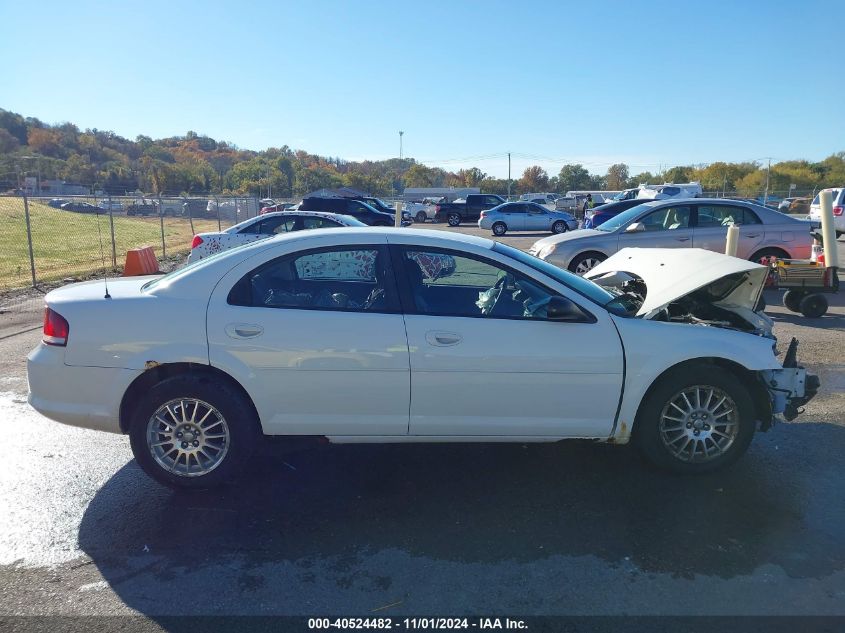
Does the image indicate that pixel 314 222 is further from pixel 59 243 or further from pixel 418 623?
pixel 59 243

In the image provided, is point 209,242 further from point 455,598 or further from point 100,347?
point 455,598

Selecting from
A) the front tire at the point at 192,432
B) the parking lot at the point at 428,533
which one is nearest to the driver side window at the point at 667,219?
the parking lot at the point at 428,533

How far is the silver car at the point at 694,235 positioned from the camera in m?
11.9

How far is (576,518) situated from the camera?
390 cm

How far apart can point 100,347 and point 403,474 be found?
2.13m

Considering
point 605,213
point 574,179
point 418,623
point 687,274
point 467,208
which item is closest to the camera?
point 418,623

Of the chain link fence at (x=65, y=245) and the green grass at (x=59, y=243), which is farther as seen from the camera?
the green grass at (x=59, y=243)

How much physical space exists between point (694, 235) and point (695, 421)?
8568 millimetres

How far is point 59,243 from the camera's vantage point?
22.4 m

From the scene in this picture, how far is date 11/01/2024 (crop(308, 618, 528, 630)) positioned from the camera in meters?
2.93

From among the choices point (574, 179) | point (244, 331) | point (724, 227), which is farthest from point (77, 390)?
point (574, 179)

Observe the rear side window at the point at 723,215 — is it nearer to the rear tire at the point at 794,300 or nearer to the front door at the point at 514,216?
the rear tire at the point at 794,300

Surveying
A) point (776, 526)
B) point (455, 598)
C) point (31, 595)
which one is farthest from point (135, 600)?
point (776, 526)

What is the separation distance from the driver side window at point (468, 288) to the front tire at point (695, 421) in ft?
3.20
